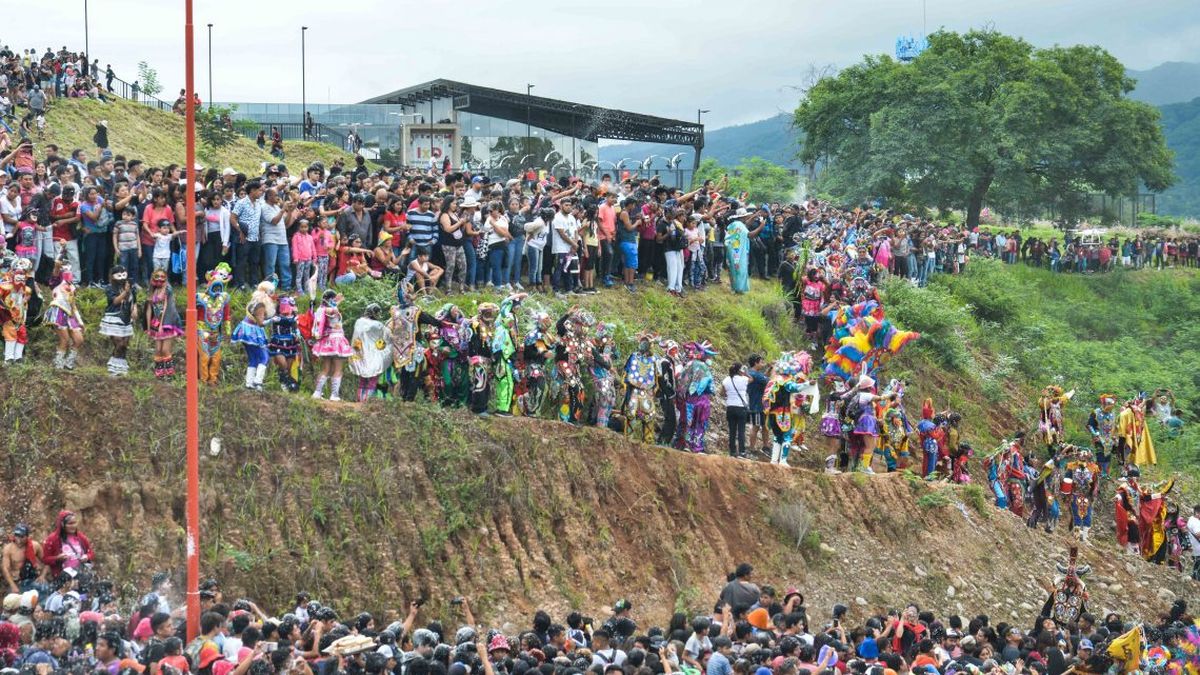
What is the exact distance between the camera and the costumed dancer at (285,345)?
18.3m

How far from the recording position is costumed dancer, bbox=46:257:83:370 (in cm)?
1761

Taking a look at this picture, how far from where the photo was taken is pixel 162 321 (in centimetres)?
1784

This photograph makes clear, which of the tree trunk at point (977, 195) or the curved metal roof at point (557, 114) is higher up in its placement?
the curved metal roof at point (557, 114)

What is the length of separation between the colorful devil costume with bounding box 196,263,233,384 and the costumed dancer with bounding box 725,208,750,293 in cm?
1193

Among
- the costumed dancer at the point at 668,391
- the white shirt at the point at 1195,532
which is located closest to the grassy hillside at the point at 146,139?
the costumed dancer at the point at 668,391

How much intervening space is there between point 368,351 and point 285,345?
105 centimetres

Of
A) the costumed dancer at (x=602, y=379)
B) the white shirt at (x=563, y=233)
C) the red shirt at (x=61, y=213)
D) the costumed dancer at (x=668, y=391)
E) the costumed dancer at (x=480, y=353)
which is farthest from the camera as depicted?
the white shirt at (x=563, y=233)

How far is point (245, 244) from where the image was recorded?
2016 centimetres

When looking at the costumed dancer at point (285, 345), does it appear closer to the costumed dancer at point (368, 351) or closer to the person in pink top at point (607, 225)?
the costumed dancer at point (368, 351)

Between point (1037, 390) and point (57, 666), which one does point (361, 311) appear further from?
point (1037, 390)

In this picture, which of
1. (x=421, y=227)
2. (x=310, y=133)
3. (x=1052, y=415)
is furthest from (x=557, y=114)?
(x=421, y=227)

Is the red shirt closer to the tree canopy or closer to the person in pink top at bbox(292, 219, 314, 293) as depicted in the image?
the person in pink top at bbox(292, 219, 314, 293)

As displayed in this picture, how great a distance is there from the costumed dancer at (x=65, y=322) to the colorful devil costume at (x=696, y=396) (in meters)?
8.19

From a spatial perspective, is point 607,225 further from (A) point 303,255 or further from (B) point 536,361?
(A) point 303,255
